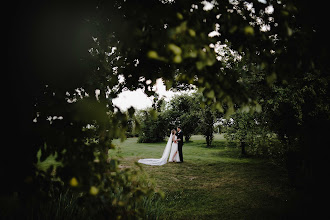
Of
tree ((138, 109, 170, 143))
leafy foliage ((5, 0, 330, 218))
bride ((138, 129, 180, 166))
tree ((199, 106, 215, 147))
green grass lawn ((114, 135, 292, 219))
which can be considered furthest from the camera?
tree ((138, 109, 170, 143))

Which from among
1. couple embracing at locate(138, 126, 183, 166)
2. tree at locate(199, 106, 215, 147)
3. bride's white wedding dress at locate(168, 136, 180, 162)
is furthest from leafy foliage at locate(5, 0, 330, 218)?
tree at locate(199, 106, 215, 147)

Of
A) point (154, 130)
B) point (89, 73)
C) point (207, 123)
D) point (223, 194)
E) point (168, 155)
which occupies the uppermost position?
point (89, 73)

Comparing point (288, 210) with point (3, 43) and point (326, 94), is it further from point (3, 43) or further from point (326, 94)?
point (3, 43)

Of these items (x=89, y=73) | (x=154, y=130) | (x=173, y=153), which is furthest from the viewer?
(x=154, y=130)

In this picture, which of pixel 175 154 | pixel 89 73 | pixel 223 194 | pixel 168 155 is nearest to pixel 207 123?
pixel 175 154

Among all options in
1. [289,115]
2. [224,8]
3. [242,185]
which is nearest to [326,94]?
Result: [289,115]

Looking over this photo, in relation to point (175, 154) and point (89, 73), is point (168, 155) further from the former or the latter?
point (89, 73)

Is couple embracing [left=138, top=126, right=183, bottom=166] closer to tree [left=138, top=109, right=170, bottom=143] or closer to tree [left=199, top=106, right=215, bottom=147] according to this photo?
tree [left=199, top=106, right=215, bottom=147]

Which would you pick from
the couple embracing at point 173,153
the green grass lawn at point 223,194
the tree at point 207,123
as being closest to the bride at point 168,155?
the couple embracing at point 173,153

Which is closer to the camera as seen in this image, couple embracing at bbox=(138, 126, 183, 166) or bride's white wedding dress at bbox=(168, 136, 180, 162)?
couple embracing at bbox=(138, 126, 183, 166)

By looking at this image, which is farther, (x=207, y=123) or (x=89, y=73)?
(x=207, y=123)

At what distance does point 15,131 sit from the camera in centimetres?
182

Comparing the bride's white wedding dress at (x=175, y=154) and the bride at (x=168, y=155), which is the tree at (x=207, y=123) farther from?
the bride's white wedding dress at (x=175, y=154)

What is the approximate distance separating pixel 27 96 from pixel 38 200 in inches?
44.0
